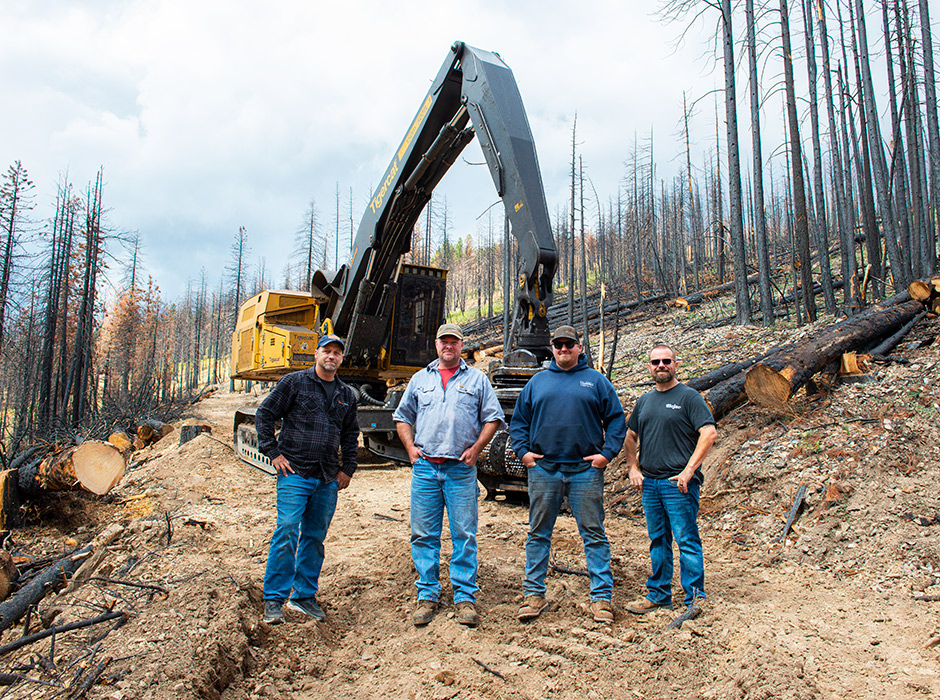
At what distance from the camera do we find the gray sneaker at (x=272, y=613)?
351 centimetres

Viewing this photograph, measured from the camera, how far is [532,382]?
4.13m

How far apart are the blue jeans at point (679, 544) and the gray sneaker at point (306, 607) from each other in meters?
2.15

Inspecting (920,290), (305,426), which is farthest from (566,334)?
(920,290)

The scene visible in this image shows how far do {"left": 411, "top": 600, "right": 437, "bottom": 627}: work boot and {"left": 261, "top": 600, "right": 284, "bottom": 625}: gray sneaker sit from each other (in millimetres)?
799

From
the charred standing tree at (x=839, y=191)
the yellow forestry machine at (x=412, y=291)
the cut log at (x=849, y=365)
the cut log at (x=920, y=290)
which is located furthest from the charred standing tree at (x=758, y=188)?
the yellow forestry machine at (x=412, y=291)

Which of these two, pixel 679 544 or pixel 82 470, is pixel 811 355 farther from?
pixel 82 470

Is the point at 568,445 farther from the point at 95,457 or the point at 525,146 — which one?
the point at 95,457

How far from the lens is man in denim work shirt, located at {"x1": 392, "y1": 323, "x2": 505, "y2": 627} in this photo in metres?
3.79

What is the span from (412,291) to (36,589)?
21.2ft

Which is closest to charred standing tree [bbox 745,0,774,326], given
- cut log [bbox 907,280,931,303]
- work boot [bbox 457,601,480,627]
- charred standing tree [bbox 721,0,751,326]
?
charred standing tree [bbox 721,0,751,326]

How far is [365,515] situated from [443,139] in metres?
4.78

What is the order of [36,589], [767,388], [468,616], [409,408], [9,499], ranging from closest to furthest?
[468,616] < [409,408] < [36,589] < [9,499] < [767,388]

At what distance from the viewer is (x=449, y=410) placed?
3.97 meters

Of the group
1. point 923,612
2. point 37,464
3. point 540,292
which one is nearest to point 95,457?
point 37,464
